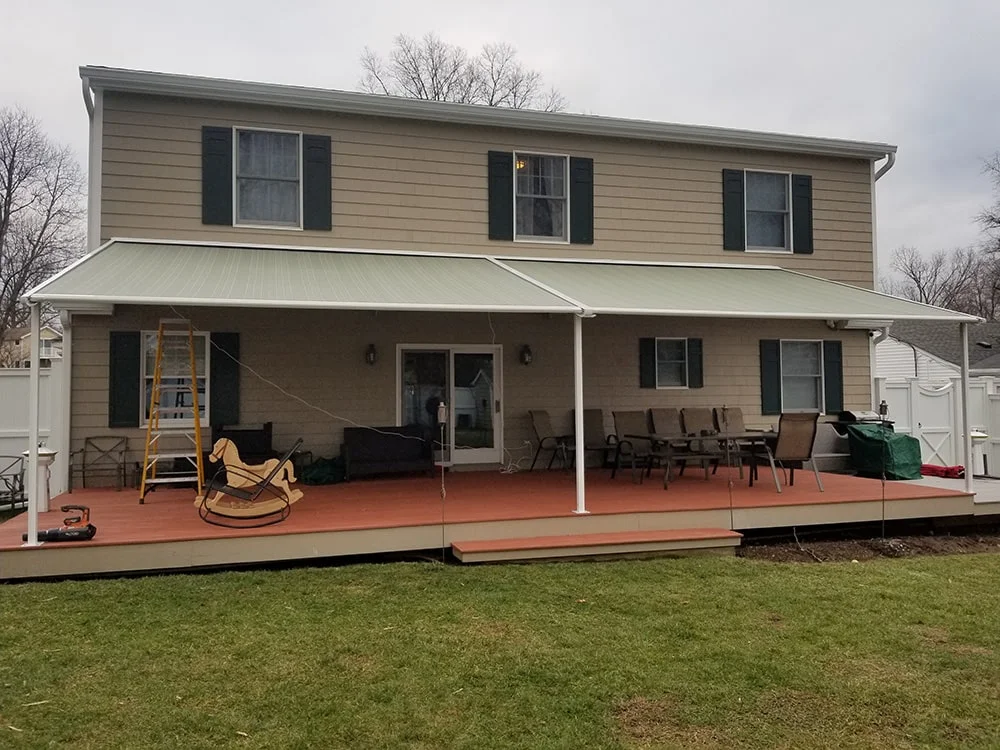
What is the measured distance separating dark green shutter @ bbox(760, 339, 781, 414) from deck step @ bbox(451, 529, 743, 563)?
4.45 m

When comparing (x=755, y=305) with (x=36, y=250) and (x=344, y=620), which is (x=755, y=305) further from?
(x=36, y=250)

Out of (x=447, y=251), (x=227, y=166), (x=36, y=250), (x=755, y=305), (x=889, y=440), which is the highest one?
(x=36, y=250)

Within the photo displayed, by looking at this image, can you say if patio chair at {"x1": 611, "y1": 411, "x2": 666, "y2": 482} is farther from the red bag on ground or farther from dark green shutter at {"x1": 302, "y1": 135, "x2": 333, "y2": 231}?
dark green shutter at {"x1": 302, "y1": 135, "x2": 333, "y2": 231}

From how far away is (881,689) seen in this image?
146 inches

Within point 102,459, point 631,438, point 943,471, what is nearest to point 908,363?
point 943,471

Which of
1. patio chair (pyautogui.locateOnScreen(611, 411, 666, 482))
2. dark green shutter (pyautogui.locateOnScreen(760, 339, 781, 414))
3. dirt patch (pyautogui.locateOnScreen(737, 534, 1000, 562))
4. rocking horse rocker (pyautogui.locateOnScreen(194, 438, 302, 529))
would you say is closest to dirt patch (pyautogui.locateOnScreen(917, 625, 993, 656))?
dirt patch (pyautogui.locateOnScreen(737, 534, 1000, 562))

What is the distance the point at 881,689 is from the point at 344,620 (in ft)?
9.97

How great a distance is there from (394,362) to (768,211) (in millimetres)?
5808

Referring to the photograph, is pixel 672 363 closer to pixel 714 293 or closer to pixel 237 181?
pixel 714 293

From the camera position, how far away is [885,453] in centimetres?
976

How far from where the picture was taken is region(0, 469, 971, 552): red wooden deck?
20.2 feet

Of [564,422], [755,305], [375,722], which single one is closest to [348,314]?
[564,422]

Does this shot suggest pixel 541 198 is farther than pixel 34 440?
Yes

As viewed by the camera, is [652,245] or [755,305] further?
[652,245]
